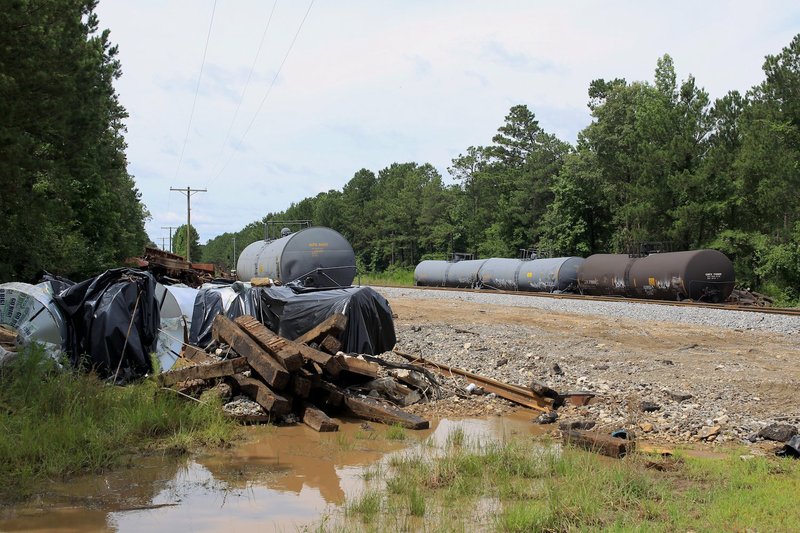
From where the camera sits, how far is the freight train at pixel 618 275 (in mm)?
29553

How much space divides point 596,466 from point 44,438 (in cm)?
585

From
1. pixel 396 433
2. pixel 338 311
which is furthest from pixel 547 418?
pixel 338 311

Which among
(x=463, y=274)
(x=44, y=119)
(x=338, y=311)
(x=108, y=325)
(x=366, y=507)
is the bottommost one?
(x=366, y=507)

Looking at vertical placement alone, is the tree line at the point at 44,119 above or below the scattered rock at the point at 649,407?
above

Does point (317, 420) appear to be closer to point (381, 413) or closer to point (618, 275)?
point (381, 413)

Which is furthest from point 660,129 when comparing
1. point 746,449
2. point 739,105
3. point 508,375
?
point 746,449

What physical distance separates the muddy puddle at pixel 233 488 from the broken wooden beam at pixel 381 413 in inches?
10.5

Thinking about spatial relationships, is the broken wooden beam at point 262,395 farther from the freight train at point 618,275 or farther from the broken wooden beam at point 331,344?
the freight train at point 618,275

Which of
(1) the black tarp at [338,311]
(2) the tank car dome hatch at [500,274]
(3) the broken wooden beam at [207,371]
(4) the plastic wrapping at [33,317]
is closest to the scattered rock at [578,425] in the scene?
(1) the black tarp at [338,311]

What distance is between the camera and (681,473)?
709 cm

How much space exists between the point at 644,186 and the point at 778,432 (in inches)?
1596

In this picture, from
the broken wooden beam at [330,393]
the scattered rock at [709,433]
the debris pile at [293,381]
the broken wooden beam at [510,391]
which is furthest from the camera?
the broken wooden beam at [510,391]

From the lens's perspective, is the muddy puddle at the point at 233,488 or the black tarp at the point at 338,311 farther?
the black tarp at the point at 338,311

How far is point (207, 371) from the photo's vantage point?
9.78m
